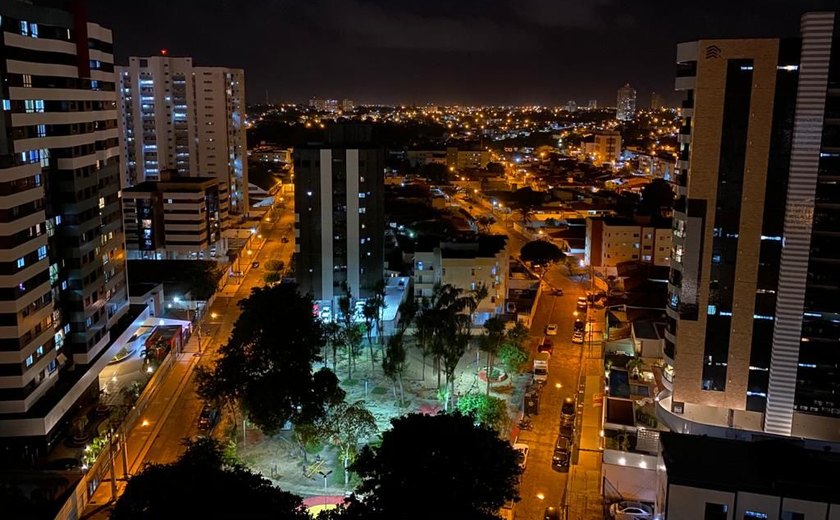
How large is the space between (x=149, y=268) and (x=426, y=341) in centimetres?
1530

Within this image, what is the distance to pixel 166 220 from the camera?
1286 inches

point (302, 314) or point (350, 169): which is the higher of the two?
point (350, 169)

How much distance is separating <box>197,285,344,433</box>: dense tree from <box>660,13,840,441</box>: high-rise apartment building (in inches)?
315

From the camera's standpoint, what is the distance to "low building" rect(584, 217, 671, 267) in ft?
103

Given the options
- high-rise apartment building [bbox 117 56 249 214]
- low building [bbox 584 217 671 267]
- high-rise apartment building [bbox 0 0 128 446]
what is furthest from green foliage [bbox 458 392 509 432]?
high-rise apartment building [bbox 117 56 249 214]

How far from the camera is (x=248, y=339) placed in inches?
752

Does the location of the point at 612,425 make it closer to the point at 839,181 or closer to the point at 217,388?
the point at 839,181

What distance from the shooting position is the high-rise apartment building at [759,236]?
46.0 feet

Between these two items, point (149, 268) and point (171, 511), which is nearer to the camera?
point (171, 511)

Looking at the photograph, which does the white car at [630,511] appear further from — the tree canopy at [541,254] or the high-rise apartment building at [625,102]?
the high-rise apartment building at [625,102]

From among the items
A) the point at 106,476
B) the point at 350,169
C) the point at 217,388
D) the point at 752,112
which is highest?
the point at 752,112

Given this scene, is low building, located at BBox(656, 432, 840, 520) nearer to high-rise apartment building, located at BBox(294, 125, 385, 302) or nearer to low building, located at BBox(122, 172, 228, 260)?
high-rise apartment building, located at BBox(294, 125, 385, 302)

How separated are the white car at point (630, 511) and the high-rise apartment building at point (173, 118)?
3282 cm

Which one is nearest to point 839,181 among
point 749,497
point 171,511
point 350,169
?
point 749,497
